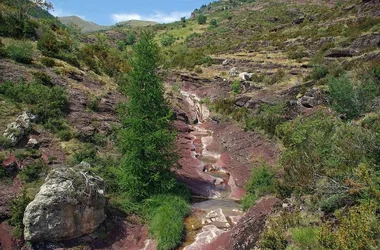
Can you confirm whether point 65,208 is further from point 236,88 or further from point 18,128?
point 236,88

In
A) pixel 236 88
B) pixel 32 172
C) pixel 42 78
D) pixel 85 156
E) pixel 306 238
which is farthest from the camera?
pixel 236 88

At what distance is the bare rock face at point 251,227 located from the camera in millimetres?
11689

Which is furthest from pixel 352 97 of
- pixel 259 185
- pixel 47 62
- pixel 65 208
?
pixel 47 62

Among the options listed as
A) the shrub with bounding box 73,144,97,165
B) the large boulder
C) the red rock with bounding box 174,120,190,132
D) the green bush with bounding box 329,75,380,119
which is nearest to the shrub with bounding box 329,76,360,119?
the green bush with bounding box 329,75,380,119

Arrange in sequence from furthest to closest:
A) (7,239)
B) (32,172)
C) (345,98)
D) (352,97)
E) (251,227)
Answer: (345,98), (352,97), (32,172), (251,227), (7,239)

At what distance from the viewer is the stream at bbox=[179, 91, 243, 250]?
47.4ft

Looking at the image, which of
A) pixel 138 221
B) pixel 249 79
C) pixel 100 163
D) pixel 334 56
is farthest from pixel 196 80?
pixel 138 221

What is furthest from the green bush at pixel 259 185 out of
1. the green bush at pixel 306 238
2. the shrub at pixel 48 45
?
the shrub at pixel 48 45

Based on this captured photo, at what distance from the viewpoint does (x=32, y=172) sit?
48.5 feet

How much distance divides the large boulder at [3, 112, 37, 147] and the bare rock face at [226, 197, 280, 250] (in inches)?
494

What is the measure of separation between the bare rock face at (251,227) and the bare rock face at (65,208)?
6451 millimetres

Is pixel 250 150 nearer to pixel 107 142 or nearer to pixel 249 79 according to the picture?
pixel 107 142

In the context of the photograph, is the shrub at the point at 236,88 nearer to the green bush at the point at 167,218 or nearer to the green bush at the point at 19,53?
the green bush at the point at 167,218

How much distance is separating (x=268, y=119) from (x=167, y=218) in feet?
42.9
